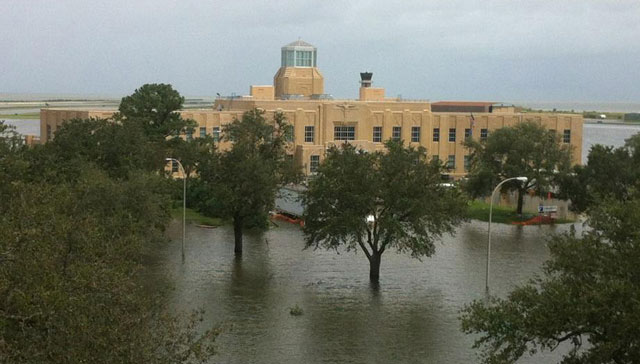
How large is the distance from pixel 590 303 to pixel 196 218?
37.4 metres

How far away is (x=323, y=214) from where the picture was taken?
3578cm

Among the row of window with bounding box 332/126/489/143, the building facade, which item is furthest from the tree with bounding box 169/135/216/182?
the row of window with bounding box 332/126/489/143

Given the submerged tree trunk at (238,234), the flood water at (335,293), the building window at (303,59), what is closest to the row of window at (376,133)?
the building window at (303,59)

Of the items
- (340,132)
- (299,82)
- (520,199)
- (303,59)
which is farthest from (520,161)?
(303,59)

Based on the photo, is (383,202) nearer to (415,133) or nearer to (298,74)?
(415,133)

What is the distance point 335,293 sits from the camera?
111ft

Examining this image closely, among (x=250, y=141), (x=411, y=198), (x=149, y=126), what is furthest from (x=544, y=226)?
(x=149, y=126)

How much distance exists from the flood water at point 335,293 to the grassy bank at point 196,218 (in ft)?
7.85

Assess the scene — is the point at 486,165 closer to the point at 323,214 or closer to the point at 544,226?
the point at 544,226

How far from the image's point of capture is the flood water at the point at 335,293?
26.3 metres

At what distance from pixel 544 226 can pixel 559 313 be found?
3561 centimetres

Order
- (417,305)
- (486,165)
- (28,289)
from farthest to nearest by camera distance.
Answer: (486,165) < (417,305) < (28,289)

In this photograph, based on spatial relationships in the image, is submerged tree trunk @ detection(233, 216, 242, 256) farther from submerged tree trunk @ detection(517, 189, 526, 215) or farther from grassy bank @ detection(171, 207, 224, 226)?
submerged tree trunk @ detection(517, 189, 526, 215)

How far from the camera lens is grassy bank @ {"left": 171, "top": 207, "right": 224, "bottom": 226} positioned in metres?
52.3
